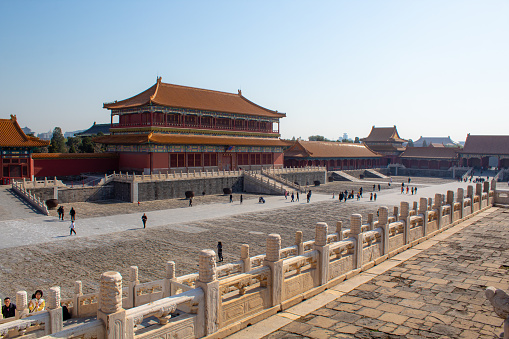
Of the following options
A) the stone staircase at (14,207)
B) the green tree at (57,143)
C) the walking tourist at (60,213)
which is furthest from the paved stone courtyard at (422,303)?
the green tree at (57,143)

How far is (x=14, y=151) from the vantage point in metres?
36.2

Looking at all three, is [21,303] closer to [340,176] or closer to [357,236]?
[357,236]

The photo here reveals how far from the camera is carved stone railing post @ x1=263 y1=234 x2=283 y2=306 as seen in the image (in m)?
9.23

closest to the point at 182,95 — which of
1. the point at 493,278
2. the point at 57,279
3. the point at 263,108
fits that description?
the point at 263,108

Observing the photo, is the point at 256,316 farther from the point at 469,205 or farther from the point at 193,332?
the point at 469,205

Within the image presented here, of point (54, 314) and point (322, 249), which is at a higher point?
point (322, 249)

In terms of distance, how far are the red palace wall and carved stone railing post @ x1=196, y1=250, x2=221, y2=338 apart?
36.2 meters

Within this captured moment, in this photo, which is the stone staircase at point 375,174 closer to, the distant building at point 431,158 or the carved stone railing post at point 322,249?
the distant building at point 431,158

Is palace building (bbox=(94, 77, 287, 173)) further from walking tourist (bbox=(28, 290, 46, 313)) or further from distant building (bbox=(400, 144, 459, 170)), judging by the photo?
distant building (bbox=(400, 144, 459, 170))

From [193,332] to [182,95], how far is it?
43.6 metres

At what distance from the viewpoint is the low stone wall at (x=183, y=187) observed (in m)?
38.0

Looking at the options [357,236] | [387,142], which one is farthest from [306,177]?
[357,236]

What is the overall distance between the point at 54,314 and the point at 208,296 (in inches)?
138

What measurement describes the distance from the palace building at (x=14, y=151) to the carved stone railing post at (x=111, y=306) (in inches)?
1358
